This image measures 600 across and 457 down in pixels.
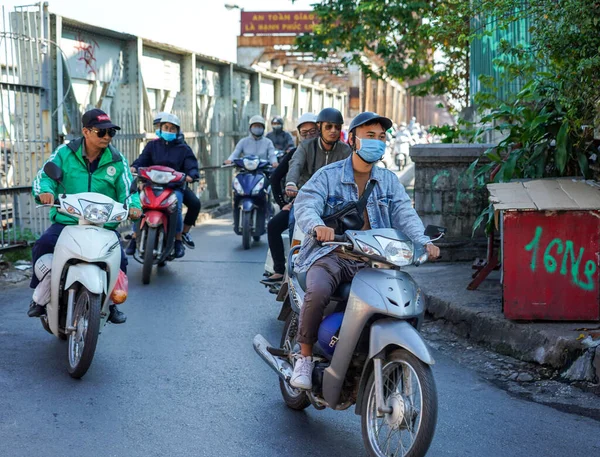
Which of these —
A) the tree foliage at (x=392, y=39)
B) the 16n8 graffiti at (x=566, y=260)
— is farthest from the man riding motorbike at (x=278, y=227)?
the tree foliage at (x=392, y=39)

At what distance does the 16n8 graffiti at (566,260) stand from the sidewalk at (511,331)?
307 millimetres

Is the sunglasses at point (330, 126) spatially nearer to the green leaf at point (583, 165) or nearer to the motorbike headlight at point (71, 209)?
the green leaf at point (583, 165)

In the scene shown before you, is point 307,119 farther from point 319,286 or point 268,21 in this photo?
point 268,21

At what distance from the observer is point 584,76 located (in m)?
6.73

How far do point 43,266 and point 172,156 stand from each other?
413cm

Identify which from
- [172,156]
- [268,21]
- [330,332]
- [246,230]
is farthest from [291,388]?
[268,21]

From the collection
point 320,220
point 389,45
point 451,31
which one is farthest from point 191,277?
point 389,45

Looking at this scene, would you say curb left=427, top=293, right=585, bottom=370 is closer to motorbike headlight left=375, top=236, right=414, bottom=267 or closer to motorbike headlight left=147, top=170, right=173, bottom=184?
motorbike headlight left=375, top=236, right=414, bottom=267

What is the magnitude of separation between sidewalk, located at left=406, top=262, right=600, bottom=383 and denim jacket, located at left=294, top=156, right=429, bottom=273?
180 centimetres

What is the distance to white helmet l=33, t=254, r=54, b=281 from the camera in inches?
248

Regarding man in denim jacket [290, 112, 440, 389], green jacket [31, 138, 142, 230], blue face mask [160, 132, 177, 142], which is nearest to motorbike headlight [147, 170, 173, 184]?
blue face mask [160, 132, 177, 142]

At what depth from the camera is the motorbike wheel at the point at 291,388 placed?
5160mm

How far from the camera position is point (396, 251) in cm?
433

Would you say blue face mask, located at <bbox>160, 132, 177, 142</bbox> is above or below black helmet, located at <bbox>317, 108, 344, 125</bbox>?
below
